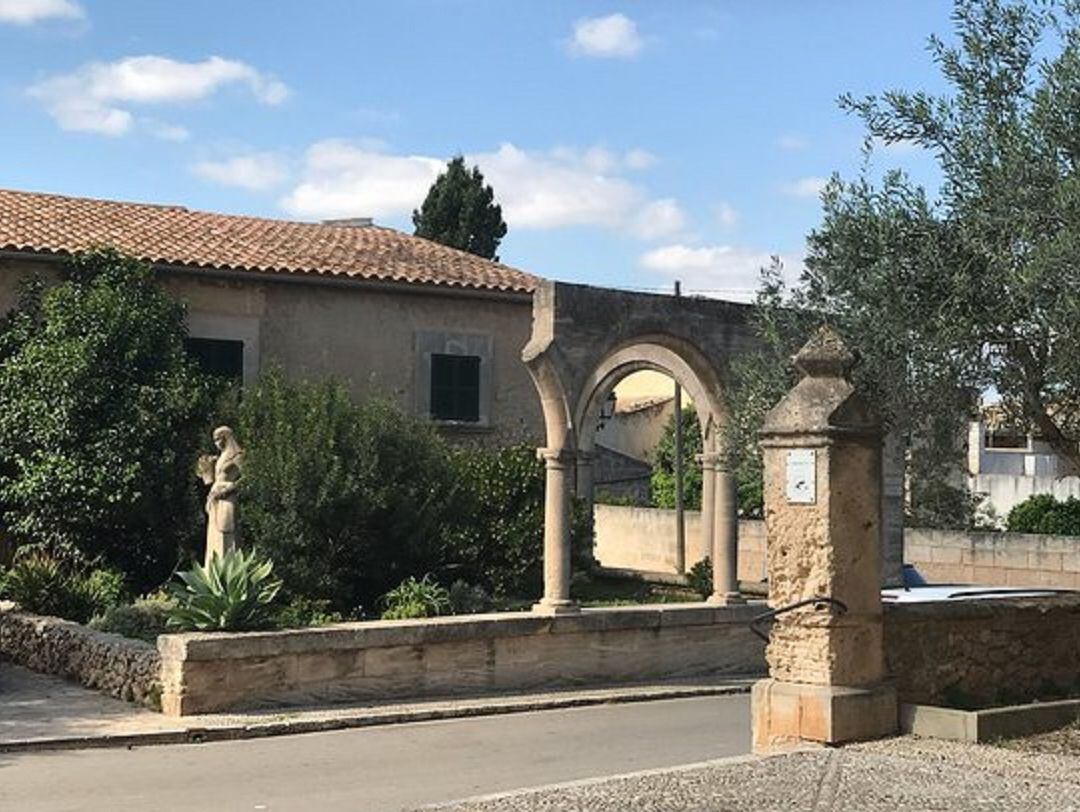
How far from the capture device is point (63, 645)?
46.1 feet

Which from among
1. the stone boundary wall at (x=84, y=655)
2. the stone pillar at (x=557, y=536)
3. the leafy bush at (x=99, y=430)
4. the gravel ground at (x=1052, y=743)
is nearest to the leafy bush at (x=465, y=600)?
the stone pillar at (x=557, y=536)

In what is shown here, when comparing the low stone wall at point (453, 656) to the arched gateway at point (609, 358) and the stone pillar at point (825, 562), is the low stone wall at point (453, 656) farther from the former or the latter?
the stone pillar at point (825, 562)

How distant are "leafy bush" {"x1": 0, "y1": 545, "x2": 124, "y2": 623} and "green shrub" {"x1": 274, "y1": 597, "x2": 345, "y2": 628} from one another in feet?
7.23

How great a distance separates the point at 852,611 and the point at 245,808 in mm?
4209

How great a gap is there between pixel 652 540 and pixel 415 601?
12.4 meters

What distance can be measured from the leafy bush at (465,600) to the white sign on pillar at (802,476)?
21.5 feet

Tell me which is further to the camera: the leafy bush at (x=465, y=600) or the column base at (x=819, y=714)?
the leafy bush at (x=465, y=600)

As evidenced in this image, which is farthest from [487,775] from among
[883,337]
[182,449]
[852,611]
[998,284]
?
[182,449]

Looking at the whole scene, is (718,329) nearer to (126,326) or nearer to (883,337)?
(883,337)

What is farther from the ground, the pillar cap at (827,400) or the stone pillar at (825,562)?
the pillar cap at (827,400)

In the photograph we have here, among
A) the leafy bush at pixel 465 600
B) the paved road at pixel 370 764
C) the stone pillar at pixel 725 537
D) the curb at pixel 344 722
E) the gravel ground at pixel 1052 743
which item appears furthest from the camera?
the stone pillar at pixel 725 537

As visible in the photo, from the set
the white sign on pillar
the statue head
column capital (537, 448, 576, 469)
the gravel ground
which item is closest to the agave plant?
the statue head

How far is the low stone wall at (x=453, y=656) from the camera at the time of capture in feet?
40.8

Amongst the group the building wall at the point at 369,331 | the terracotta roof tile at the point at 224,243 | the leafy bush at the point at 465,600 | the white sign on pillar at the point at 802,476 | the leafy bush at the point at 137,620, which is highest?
the terracotta roof tile at the point at 224,243
